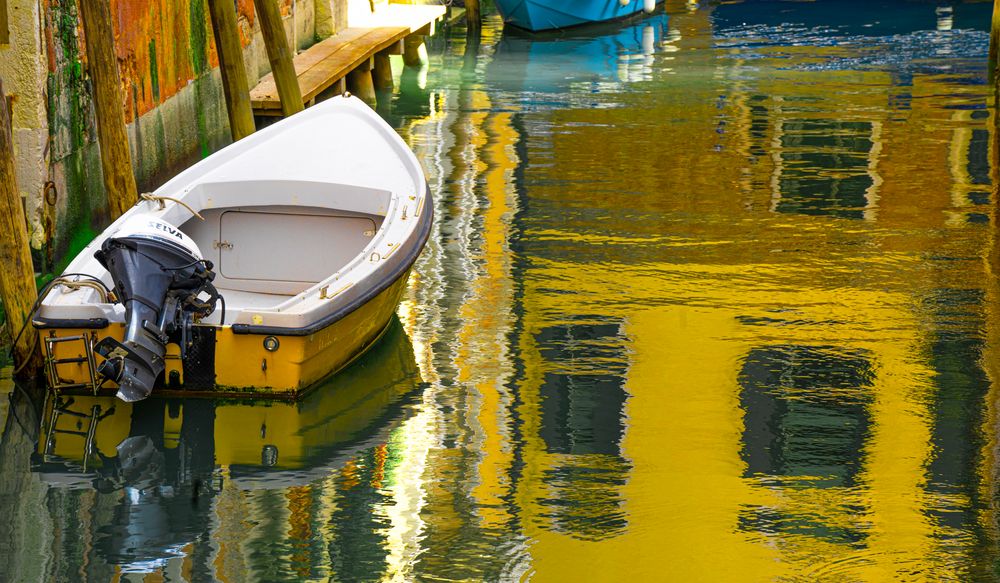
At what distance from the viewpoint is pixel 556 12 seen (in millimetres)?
21406

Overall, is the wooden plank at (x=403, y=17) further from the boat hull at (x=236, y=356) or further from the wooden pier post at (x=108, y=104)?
the boat hull at (x=236, y=356)

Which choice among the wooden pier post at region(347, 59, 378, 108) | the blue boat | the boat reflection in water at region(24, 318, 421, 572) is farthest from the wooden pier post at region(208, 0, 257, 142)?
the blue boat

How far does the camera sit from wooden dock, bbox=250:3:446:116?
11945 mm

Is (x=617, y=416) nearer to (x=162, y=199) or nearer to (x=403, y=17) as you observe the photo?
(x=162, y=199)

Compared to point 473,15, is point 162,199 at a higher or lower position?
lower

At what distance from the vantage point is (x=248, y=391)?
6.02 metres

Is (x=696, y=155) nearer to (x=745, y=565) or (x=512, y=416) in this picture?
(x=512, y=416)

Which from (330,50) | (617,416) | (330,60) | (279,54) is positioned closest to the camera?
(617,416)

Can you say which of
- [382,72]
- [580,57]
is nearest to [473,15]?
[580,57]

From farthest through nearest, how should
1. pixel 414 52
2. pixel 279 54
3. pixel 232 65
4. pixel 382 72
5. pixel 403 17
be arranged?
1. pixel 414 52
2. pixel 403 17
3. pixel 382 72
4. pixel 279 54
5. pixel 232 65

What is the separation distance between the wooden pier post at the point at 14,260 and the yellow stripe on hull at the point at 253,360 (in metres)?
0.32

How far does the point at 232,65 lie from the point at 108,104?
8.34 ft

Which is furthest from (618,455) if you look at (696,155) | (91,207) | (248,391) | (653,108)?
(653,108)

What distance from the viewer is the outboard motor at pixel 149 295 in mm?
5605
